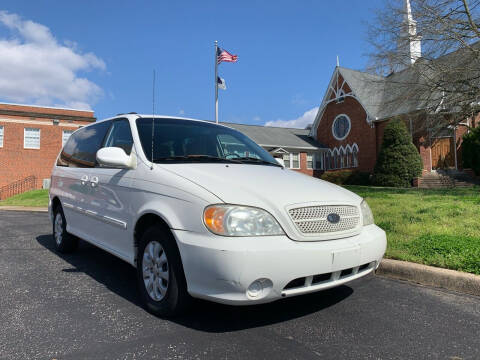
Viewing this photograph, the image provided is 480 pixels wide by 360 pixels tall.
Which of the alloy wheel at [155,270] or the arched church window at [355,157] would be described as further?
the arched church window at [355,157]

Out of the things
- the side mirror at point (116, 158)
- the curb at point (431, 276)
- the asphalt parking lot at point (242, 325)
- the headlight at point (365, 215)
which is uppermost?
the side mirror at point (116, 158)

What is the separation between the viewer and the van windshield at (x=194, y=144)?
362cm

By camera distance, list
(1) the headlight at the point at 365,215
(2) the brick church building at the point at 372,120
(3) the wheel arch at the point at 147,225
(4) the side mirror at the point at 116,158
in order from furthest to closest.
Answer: (2) the brick church building at the point at 372,120 → (4) the side mirror at the point at 116,158 → (1) the headlight at the point at 365,215 → (3) the wheel arch at the point at 147,225

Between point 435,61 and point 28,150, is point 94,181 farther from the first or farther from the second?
point 28,150

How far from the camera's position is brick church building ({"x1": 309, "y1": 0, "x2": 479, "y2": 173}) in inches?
631

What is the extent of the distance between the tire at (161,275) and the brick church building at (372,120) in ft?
50.2

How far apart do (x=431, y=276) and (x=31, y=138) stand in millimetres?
32047

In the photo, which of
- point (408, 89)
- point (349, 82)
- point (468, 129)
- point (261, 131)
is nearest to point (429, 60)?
point (408, 89)

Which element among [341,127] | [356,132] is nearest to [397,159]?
[356,132]

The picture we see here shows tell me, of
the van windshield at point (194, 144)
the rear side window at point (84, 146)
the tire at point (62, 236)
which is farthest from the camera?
the tire at point (62, 236)

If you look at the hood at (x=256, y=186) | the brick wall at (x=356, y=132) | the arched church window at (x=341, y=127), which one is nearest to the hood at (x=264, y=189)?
the hood at (x=256, y=186)

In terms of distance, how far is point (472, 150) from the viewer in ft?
65.9

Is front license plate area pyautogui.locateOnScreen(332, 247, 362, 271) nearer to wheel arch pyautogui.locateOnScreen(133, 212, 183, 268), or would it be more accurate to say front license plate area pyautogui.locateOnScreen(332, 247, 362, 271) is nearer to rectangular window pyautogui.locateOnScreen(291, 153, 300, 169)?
wheel arch pyautogui.locateOnScreen(133, 212, 183, 268)

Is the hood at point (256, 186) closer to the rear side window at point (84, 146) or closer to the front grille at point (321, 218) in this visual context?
the front grille at point (321, 218)
